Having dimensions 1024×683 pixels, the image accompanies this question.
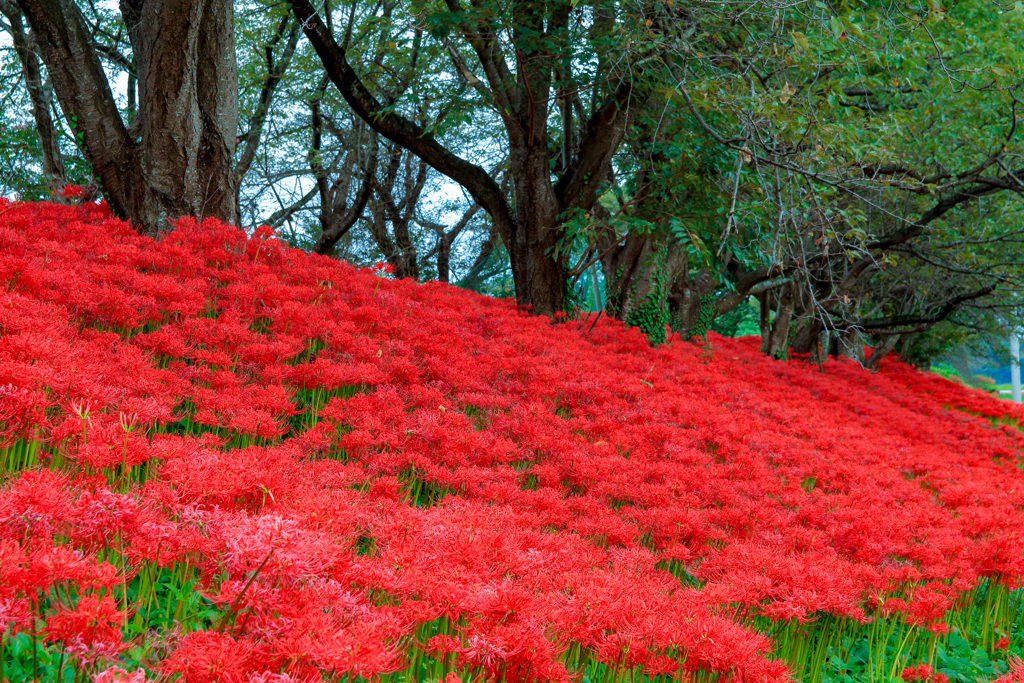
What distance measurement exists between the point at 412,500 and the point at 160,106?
18.5 ft

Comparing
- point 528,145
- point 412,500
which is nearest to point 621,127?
point 528,145

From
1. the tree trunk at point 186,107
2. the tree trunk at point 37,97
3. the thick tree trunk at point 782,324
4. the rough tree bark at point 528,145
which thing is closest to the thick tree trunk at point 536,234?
the rough tree bark at point 528,145

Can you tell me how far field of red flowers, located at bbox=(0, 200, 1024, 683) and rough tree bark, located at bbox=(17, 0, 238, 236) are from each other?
2.24 feet

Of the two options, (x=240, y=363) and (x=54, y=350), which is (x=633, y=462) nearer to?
(x=240, y=363)

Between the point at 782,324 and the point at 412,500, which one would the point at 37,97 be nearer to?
the point at 412,500

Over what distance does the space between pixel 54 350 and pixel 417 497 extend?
2.21 m

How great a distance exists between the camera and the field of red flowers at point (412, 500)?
2.12 metres

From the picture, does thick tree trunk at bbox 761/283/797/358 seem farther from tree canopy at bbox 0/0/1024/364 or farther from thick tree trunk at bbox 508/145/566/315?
thick tree trunk at bbox 508/145/566/315

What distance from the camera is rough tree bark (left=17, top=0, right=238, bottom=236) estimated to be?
7.27 meters

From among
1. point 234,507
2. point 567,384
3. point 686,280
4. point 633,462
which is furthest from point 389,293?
point 686,280

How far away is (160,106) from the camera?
7.32 m

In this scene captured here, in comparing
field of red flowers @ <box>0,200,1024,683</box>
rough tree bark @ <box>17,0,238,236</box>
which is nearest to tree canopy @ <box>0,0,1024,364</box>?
rough tree bark @ <box>17,0,238,236</box>

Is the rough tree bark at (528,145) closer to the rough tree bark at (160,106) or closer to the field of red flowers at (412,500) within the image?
the field of red flowers at (412,500)

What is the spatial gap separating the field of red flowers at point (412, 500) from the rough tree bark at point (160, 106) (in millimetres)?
684
